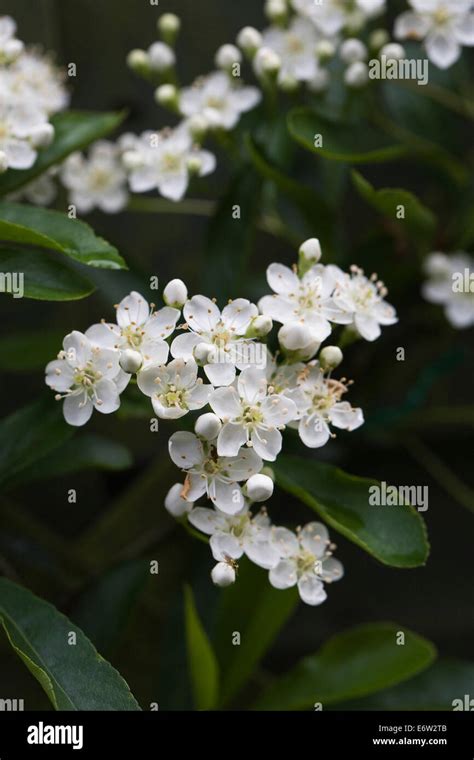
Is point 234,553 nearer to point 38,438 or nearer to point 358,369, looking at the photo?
point 38,438

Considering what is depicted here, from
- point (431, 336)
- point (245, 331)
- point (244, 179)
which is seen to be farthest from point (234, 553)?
point (431, 336)

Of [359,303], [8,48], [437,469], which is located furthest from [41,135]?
[437,469]

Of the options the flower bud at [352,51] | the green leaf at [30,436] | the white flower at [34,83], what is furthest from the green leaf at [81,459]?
the flower bud at [352,51]

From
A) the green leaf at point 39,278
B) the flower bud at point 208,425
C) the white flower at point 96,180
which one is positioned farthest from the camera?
the white flower at point 96,180

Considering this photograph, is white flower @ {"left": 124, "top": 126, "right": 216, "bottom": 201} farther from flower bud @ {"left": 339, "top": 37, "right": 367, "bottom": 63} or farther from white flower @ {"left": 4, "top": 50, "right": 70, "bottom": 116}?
flower bud @ {"left": 339, "top": 37, "right": 367, "bottom": 63}

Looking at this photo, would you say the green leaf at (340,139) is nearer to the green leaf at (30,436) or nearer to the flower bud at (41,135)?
the flower bud at (41,135)
